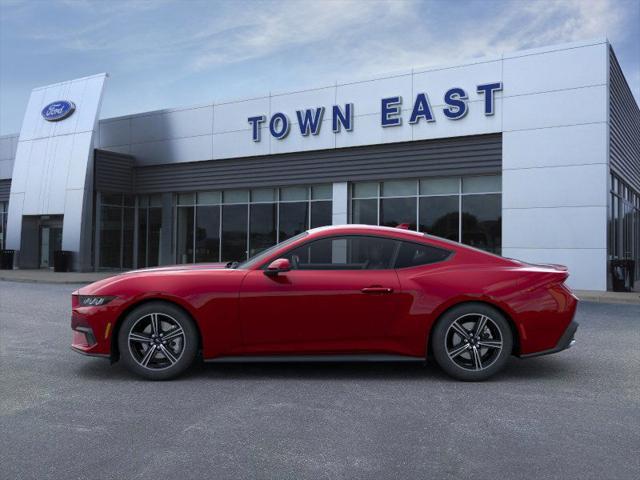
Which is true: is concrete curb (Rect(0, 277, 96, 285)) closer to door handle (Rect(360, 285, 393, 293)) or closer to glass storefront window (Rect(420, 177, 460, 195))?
glass storefront window (Rect(420, 177, 460, 195))

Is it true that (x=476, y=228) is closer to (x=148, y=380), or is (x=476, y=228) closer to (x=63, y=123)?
(x=148, y=380)

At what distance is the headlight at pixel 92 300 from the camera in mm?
5332

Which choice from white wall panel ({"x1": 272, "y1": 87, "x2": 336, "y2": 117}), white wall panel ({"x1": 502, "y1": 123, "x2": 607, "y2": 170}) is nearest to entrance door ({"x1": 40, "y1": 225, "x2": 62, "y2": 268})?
white wall panel ({"x1": 272, "y1": 87, "x2": 336, "y2": 117})

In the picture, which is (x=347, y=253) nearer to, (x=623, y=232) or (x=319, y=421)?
(x=319, y=421)

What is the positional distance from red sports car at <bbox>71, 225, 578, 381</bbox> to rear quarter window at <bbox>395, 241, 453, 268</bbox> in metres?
0.09

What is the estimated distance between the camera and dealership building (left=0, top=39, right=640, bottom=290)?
15.8 m

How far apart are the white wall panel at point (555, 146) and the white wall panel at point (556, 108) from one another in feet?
0.62

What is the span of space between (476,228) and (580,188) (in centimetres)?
312

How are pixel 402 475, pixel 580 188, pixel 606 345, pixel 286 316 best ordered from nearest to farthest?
1. pixel 402 475
2. pixel 286 316
3. pixel 606 345
4. pixel 580 188

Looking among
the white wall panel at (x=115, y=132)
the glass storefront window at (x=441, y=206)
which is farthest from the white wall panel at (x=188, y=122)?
the glass storefront window at (x=441, y=206)

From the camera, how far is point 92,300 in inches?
212

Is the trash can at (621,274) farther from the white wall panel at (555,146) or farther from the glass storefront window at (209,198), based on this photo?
the glass storefront window at (209,198)

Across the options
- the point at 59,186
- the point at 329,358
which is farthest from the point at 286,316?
the point at 59,186

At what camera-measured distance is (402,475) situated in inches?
125
